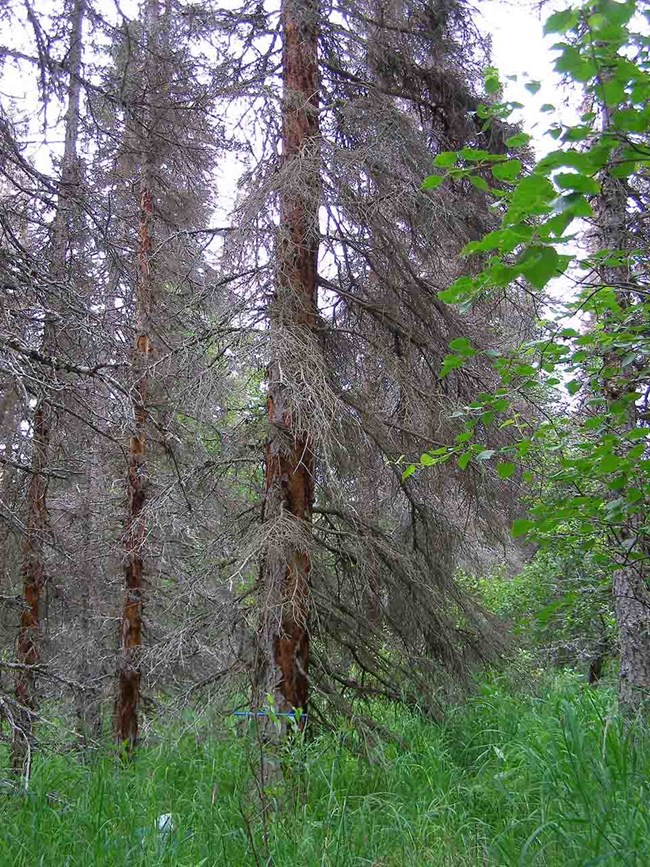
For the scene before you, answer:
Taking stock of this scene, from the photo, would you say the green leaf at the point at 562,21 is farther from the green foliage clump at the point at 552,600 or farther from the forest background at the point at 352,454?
the green foliage clump at the point at 552,600

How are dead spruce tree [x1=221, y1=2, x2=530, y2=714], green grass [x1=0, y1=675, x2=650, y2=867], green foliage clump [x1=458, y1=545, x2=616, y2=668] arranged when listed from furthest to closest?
green foliage clump [x1=458, y1=545, x2=616, y2=668]
dead spruce tree [x1=221, y1=2, x2=530, y2=714]
green grass [x1=0, y1=675, x2=650, y2=867]

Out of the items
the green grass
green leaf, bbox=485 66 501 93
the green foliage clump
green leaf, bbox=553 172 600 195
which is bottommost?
the green grass

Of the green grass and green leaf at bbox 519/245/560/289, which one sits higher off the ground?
green leaf at bbox 519/245/560/289

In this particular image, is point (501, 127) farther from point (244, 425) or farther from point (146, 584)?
point (146, 584)

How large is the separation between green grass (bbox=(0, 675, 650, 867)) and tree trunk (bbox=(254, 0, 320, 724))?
1.99 feet

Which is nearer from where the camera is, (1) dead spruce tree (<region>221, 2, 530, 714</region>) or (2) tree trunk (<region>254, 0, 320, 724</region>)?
(2) tree trunk (<region>254, 0, 320, 724</region>)

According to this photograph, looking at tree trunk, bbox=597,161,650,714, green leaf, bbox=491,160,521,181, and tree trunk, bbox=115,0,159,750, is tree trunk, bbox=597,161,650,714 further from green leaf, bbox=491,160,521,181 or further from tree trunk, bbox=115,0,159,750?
tree trunk, bbox=115,0,159,750

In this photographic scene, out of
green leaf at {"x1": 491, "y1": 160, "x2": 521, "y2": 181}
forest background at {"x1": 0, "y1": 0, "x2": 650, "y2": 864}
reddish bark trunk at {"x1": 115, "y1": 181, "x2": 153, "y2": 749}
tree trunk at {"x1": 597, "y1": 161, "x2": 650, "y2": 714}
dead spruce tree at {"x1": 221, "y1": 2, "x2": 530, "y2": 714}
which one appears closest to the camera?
green leaf at {"x1": 491, "y1": 160, "x2": 521, "y2": 181}

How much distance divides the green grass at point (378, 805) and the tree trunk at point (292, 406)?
0.61 meters

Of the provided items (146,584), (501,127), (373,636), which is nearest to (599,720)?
(373,636)

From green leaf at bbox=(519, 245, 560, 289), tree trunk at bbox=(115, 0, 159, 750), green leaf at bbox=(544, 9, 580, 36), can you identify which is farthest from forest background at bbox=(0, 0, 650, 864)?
tree trunk at bbox=(115, 0, 159, 750)

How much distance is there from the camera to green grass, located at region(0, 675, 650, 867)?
2.86m

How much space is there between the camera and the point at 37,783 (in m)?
4.03

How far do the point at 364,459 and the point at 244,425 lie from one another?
1032 millimetres
